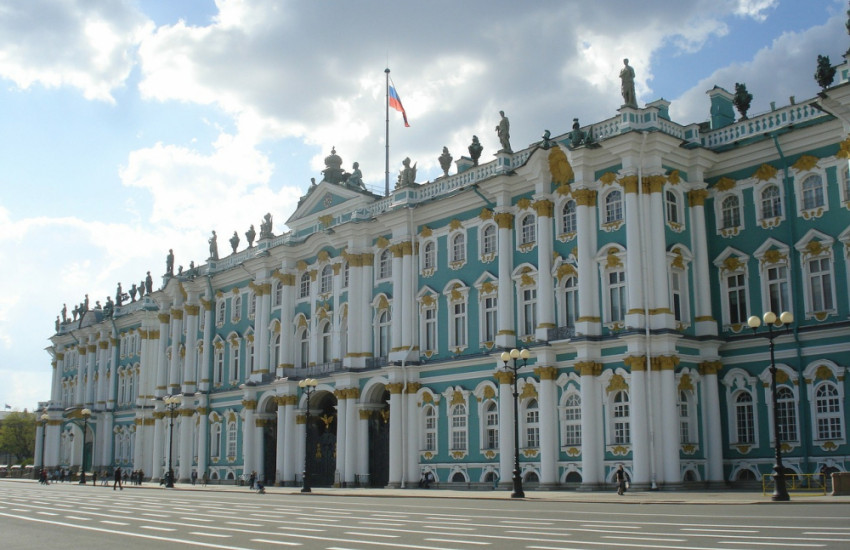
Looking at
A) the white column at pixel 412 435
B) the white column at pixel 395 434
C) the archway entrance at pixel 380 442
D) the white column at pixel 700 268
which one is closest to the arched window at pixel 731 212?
the white column at pixel 700 268

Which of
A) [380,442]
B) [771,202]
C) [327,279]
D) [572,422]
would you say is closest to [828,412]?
[771,202]

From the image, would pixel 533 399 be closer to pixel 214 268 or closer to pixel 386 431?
pixel 386 431

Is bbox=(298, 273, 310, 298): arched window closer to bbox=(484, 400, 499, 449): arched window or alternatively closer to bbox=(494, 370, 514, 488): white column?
bbox=(484, 400, 499, 449): arched window

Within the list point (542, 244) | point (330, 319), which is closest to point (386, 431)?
point (330, 319)

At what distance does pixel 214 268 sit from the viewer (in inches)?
2712

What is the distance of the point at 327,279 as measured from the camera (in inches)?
2243

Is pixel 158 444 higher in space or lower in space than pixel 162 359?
lower

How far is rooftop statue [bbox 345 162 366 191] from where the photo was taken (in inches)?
2280

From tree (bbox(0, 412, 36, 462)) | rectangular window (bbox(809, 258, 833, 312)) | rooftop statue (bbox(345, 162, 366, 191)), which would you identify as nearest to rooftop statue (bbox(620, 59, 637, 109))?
rectangular window (bbox(809, 258, 833, 312))

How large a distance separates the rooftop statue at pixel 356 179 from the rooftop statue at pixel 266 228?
21.6ft

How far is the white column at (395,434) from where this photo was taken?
4866 centimetres

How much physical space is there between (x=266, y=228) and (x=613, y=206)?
96.7 feet

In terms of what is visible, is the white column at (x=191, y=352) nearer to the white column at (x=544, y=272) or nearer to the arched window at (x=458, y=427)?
→ the arched window at (x=458, y=427)

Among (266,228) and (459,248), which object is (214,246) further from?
(459,248)
